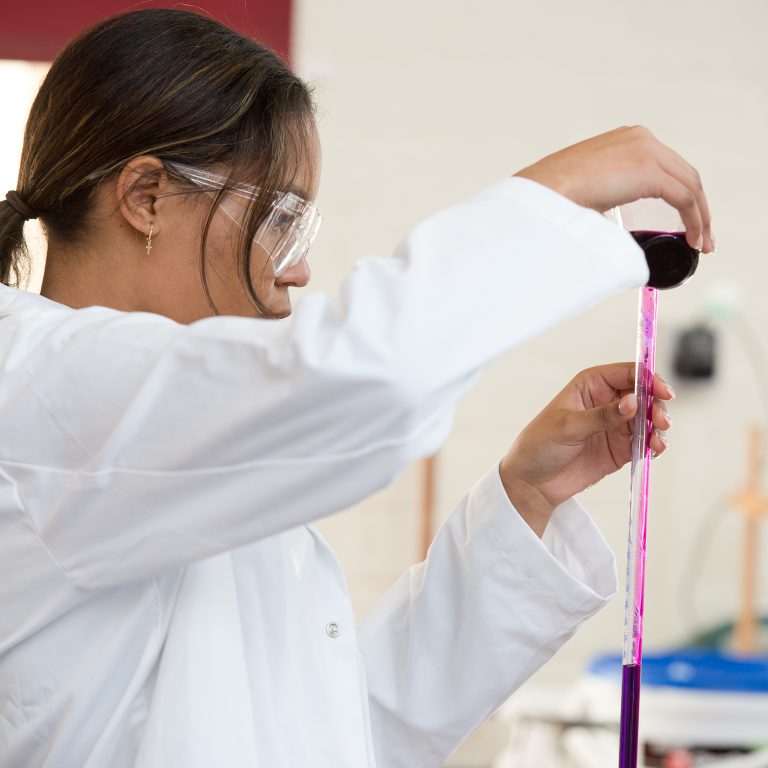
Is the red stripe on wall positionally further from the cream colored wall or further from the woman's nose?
the woman's nose

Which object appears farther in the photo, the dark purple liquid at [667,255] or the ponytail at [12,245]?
the ponytail at [12,245]

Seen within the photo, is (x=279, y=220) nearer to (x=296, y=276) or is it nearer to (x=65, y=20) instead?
(x=296, y=276)

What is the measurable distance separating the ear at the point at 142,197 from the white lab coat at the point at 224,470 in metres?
0.11

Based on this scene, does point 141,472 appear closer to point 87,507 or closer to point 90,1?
point 87,507

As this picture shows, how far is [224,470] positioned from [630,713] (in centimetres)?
44

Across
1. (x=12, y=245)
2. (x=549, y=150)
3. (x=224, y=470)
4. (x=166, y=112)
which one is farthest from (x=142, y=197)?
(x=549, y=150)

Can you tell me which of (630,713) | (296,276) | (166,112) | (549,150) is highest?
(549,150)

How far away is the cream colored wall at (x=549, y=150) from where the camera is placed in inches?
120

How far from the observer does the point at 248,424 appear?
2.26 ft

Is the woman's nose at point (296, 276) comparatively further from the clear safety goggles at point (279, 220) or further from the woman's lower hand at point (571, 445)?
the woman's lower hand at point (571, 445)

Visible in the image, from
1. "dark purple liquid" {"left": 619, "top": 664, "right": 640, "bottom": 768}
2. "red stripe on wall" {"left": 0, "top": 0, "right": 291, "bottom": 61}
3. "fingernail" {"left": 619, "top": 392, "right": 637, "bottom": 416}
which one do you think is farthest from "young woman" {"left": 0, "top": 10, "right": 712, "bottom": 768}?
"red stripe on wall" {"left": 0, "top": 0, "right": 291, "bottom": 61}

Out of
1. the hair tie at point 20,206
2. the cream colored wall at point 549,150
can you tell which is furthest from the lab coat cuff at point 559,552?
the cream colored wall at point 549,150

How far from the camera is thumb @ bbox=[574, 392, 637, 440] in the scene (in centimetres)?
94

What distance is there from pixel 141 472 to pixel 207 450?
0.06 meters
